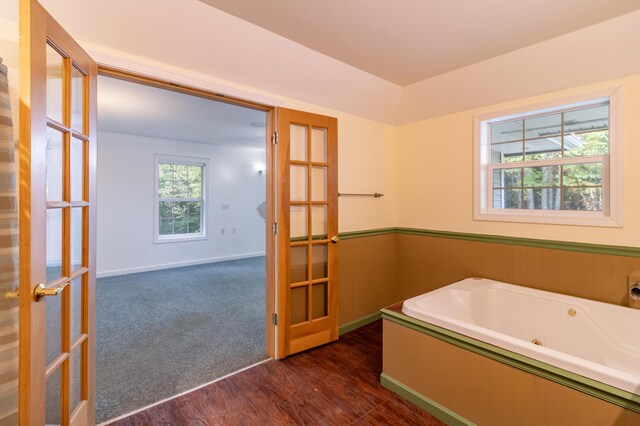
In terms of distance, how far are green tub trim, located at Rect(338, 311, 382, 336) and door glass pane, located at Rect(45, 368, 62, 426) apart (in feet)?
6.89

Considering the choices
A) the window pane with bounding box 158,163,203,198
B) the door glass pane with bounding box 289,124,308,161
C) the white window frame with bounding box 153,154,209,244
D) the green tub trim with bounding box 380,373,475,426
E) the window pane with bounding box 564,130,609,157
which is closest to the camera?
the green tub trim with bounding box 380,373,475,426

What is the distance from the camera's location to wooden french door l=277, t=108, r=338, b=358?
2480mm

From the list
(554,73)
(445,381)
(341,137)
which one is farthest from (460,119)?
(445,381)

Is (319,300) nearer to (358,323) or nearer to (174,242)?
(358,323)

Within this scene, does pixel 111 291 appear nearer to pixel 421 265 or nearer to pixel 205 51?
pixel 205 51

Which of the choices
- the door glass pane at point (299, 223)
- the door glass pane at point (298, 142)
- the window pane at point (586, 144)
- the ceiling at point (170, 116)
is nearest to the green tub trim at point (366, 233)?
the door glass pane at point (299, 223)

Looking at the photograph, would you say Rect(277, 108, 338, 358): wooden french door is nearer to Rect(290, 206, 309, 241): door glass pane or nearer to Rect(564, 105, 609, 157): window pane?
Rect(290, 206, 309, 241): door glass pane

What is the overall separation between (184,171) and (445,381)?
572 centimetres

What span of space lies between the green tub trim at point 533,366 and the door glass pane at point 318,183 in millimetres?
1245

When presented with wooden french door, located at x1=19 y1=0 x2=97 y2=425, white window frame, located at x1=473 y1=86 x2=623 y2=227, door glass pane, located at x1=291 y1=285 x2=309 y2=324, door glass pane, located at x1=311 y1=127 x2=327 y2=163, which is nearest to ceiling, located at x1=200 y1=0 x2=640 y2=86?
white window frame, located at x1=473 y1=86 x2=623 y2=227

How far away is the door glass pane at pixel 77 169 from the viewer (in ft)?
4.81

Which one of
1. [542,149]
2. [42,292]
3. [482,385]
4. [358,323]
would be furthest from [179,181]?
A: [482,385]

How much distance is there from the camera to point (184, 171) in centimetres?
601

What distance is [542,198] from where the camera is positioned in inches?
102
